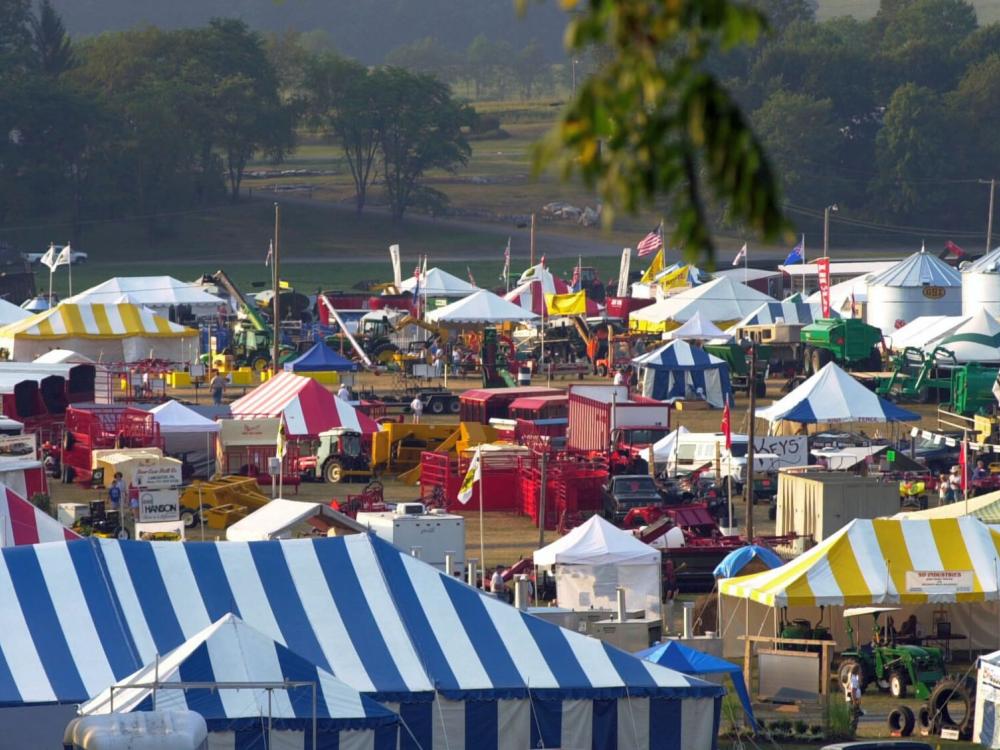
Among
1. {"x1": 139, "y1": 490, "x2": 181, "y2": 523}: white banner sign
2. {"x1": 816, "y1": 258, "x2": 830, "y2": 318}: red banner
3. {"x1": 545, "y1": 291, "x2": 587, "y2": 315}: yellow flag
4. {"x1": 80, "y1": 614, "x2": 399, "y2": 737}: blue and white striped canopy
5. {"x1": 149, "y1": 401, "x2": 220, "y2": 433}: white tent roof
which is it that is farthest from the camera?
{"x1": 545, "y1": 291, "x2": 587, "y2": 315}: yellow flag

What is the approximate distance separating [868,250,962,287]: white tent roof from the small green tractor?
35141mm

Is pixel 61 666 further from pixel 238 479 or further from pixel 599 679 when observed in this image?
pixel 238 479

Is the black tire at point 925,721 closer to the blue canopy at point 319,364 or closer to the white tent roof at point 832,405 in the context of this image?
the white tent roof at point 832,405

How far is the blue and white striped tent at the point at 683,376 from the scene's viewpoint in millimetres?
43219

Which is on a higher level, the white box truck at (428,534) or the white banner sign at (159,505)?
the white box truck at (428,534)

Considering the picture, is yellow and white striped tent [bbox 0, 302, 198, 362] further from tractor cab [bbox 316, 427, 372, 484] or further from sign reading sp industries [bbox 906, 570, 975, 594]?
sign reading sp industries [bbox 906, 570, 975, 594]

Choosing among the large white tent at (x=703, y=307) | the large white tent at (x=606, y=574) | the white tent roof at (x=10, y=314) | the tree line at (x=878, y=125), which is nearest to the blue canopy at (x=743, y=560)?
the large white tent at (x=606, y=574)

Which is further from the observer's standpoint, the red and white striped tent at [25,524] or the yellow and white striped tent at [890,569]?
the red and white striped tent at [25,524]

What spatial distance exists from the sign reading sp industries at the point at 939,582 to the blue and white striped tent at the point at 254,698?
7449 millimetres

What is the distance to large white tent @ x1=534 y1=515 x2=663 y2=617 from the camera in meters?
22.2

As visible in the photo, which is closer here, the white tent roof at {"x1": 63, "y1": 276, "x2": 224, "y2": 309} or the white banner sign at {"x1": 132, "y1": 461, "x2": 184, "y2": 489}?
the white banner sign at {"x1": 132, "y1": 461, "x2": 184, "y2": 489}

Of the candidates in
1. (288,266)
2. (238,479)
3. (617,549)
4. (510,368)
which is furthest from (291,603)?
(288,266)

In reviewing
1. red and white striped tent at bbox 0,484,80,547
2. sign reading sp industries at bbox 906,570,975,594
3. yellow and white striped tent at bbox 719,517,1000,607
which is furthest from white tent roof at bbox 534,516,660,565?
red and white striped tent at bbox 0,484,80,547

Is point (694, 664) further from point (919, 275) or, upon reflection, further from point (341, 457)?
point (919, 275)
